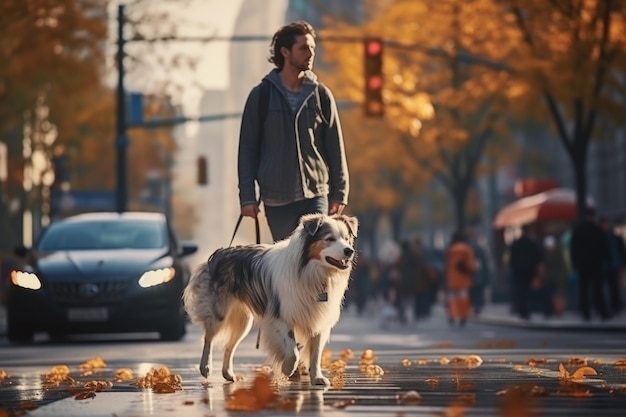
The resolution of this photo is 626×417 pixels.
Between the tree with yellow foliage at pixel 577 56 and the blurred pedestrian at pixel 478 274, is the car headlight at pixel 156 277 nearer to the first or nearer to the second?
the tree with yellow foliage at pixel 577 56

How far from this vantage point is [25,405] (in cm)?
984

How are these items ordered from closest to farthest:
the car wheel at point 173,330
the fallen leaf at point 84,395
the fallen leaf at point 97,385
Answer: the fallen leaf at point 84,395
the fallen leaf at point 97,385
the car wheel at point 173,330

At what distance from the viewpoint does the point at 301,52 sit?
12055 millimetres

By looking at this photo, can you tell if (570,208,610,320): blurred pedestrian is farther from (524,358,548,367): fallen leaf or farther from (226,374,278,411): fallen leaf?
(226,374,278,411): fallen leaf

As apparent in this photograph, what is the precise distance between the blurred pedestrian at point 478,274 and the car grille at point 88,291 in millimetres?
19141

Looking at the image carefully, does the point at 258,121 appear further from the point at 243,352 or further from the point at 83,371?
the point at 243,352

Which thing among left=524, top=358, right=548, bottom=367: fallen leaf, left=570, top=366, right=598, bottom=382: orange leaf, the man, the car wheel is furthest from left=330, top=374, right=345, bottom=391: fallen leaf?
the car wheel

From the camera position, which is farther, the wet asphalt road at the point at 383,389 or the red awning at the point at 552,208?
the red awning at the point at 552,208

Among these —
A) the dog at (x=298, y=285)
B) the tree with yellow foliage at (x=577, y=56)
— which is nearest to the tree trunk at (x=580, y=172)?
the tree with yellow foliage at (x=577, y=56)

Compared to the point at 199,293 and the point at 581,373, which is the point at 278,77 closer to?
the point at 199,293

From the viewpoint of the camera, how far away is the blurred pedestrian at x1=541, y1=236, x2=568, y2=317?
38.8m

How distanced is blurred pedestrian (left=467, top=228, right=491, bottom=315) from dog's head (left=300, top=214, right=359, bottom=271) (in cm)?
2891

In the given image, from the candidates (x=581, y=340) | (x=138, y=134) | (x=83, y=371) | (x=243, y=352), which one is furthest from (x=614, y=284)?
(x=138, y=134)

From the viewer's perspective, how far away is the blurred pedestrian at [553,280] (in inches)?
1527
